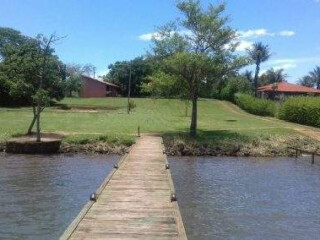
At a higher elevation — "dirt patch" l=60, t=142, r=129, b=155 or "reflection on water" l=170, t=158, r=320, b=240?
"dirt patch" l=60, t=142, r=129, b=155

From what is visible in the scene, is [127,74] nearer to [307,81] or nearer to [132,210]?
[307,81]

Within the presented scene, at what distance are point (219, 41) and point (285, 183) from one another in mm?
17470

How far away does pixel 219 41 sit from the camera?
3897cm

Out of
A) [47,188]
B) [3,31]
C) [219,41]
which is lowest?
[47,188]

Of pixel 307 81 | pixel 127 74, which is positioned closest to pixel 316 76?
pixel 307 81

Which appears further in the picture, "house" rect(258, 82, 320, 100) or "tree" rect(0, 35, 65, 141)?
"house" rect(258, 82, 320, 100)

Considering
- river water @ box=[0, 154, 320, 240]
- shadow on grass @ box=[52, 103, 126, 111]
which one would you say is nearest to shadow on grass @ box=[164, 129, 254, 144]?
river water @ box=[0, 154, 320, 240]

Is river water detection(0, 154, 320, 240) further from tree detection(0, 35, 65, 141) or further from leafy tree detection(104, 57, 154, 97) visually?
leafy tree detection(104, 57, 154, 97)

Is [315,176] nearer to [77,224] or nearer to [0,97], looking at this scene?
[77,224]

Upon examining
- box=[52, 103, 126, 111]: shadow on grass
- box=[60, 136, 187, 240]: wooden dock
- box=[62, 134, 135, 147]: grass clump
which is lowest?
box=[62, 134, 135, 147]: grass clump

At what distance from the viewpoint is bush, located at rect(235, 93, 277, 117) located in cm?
6544

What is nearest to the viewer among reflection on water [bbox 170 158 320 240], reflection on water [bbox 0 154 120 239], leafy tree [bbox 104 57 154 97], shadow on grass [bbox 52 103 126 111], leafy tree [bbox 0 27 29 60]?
reflection on water [bbox 0 154 120 239]

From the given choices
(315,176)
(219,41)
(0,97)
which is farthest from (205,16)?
(0,97)

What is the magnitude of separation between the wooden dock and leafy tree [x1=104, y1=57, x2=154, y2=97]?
244ft
